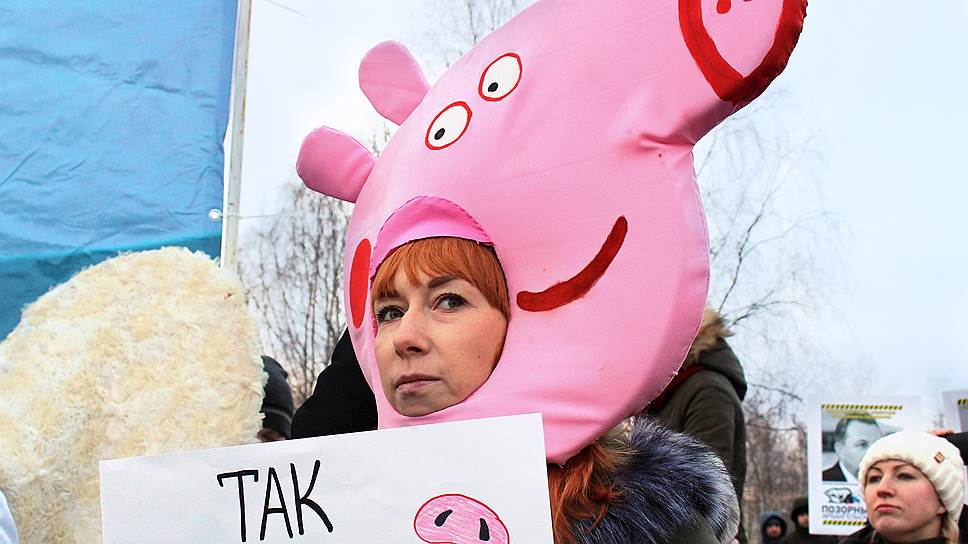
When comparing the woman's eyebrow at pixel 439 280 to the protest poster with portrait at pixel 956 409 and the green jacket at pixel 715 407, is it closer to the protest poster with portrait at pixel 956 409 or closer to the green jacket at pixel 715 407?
the green jacket at pixel 715 407

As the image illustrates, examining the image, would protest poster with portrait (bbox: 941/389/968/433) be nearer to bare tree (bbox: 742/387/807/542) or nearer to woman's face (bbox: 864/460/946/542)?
woman's face (bbox: 864/460/946/542)

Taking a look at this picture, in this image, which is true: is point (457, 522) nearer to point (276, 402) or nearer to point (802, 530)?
point (276, 402)

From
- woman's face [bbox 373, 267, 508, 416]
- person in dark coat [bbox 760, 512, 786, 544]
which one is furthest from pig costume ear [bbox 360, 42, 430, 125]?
person in dark coat [bbox 760, 512, 786, 544]

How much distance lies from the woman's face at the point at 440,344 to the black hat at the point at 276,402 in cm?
162

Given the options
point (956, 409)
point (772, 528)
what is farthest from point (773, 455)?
point (956, 409)

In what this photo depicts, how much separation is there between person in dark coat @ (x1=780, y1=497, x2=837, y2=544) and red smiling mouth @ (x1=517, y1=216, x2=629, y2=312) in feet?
17.3

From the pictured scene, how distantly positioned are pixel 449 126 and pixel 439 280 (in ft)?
1.12

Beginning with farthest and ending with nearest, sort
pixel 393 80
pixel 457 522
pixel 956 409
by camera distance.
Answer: pixel 956 409 < pixel 393 80 < pixel 457 522

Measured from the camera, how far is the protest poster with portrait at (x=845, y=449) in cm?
493

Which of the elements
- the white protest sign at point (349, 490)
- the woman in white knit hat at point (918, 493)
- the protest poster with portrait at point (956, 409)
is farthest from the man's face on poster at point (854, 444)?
the white protest sign at point (349, 490)

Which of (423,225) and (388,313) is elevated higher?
(423,225)

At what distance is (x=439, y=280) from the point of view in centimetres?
166

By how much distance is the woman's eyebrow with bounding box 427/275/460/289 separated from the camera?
1.66 metres

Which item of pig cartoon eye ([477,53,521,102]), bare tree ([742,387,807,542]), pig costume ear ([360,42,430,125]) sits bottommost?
bare tree ([742,387,807,542])
